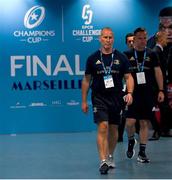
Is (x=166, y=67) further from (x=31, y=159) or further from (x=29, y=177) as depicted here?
(x=29, y=177)

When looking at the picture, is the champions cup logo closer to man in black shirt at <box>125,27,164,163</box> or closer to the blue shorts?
man in black shirt at <box>125,27,164,163</box>

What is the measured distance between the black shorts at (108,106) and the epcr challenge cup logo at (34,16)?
355 centimetres

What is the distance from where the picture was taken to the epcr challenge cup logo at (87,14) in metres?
9.36

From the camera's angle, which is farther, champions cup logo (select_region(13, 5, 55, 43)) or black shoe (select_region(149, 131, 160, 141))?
champions cup logo (select_region(13, 5, 55, 43))

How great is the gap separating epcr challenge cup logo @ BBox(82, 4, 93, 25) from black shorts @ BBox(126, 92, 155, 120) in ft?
10.0

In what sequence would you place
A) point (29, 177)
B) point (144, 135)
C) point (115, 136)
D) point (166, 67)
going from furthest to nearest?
1. point (166, 67)
2. point (144, 135)
3. point (115, 136)
4. point (29, 177)

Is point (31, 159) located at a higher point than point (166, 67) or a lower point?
lower

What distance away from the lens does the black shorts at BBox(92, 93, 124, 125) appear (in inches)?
237

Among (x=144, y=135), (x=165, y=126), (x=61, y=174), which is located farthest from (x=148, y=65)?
(x=165, y=126)

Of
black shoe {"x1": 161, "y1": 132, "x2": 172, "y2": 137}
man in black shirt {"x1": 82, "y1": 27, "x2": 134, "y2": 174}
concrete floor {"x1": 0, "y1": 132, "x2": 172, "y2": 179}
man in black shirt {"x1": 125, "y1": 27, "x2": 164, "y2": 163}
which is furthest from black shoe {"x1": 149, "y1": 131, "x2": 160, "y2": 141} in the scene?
man in black shirt {"x1": 82, "y1": 27, "x2": 134, "y2": 174}

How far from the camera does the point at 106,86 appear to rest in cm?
606

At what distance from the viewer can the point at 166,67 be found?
867 cm

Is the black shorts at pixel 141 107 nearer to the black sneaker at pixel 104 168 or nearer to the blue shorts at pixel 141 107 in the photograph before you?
the blue shorts at pixel 141 107

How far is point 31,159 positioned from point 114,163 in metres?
1.11
